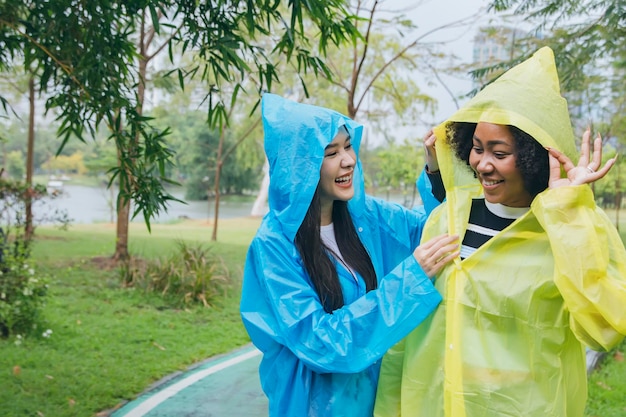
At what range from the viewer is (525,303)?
172 cm

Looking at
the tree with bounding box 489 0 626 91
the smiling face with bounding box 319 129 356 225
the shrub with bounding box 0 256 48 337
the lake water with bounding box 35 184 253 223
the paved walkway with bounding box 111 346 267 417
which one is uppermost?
the tree with bounding box 489 0 626 91

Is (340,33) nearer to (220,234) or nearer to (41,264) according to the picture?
(41,264)

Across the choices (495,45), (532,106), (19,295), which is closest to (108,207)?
(495,45)

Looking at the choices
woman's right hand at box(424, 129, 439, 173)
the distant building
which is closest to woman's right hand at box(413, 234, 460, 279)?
woman's right hand at box(424, 129, 439, 173)

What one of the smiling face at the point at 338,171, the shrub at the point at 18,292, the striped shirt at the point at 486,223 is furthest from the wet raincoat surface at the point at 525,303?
the shrub at the point at 18,292

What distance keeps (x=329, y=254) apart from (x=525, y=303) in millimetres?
729

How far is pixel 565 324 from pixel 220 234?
17839mm

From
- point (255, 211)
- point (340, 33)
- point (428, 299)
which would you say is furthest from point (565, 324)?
point (255, 211)

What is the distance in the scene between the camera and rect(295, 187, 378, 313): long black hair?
213 centimetres

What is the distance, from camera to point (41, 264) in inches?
406

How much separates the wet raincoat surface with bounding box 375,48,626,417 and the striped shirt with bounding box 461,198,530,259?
4.1 inches

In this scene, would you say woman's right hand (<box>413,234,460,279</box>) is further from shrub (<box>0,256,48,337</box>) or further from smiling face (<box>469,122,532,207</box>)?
shrub (<box>0,256,48,337</box>)

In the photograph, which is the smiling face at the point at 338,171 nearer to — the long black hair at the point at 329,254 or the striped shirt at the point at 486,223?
the long black hair at the point at 329,254

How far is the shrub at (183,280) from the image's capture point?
26.4 feet
